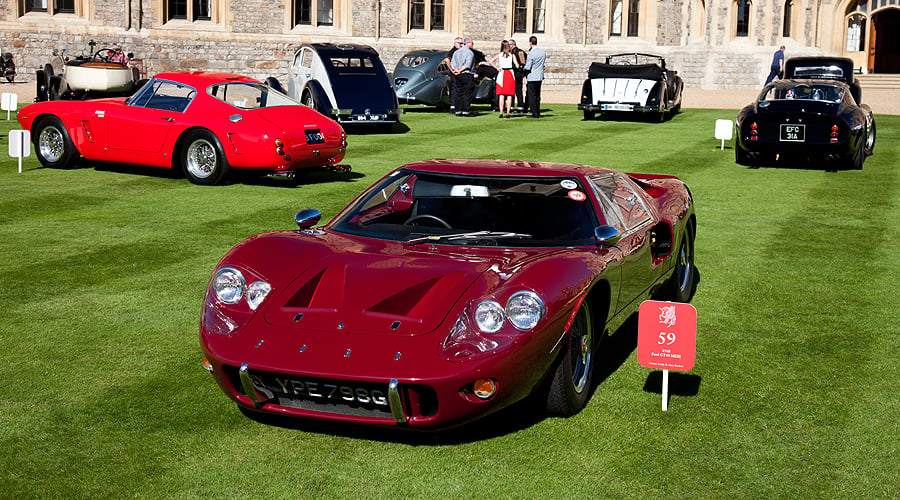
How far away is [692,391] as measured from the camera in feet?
19.0

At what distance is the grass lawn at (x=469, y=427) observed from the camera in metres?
4.52

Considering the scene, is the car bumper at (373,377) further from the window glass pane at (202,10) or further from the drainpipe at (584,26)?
the drainpipe at (584,26)

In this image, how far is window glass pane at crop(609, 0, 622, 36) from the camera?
152ft

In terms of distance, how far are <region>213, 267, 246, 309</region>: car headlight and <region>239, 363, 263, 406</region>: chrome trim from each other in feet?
1.75

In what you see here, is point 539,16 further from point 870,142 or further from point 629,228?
point 629,228

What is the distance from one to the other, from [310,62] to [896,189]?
12.3m

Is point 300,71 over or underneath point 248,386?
over

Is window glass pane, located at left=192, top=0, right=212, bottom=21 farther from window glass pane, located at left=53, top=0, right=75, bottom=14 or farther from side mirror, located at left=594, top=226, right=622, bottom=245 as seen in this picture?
side mirror, located at left=594, top=226, right=622, bottom=245

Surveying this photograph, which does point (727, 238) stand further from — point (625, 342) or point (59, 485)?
point (59, 485)

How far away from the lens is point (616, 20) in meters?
46.6

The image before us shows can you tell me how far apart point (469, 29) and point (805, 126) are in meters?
29.2

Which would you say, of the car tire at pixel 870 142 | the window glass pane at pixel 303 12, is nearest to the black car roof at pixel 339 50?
the car tire at pixel 870 142

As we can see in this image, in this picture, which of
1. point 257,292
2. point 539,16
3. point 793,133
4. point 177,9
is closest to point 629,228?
point 257,292

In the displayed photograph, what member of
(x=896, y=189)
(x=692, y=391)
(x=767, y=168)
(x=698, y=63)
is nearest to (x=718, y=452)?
(x=692, y=391)
